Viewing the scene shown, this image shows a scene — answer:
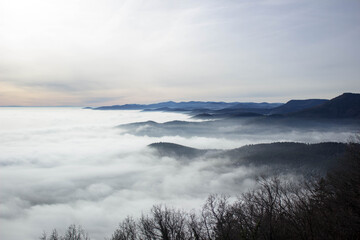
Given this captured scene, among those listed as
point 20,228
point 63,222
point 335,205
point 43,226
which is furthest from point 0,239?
point 335,205

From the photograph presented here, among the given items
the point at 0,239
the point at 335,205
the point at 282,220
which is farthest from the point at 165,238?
the point at 0,239

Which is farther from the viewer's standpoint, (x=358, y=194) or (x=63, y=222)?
(x=63, y=222)

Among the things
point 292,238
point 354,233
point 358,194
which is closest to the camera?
point 354,233

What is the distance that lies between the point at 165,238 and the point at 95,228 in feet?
655

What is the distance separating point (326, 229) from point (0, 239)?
253835mm

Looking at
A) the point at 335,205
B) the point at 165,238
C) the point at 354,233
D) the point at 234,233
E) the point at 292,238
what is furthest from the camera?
the point at 165,238

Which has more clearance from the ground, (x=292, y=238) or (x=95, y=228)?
(x=292, y=238)

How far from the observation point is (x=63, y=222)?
200 metres

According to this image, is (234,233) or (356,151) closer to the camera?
(234,233)

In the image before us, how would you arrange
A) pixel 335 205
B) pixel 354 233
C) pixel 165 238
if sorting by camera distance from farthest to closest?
pixel 165 238 → pixel 335 205 → pixel 354 233

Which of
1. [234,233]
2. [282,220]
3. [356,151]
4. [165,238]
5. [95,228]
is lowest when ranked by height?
[95,228]

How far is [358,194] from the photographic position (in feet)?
69.3

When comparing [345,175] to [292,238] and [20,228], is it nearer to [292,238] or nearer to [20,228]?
[292,238]

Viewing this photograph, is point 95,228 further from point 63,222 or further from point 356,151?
point 356,151
